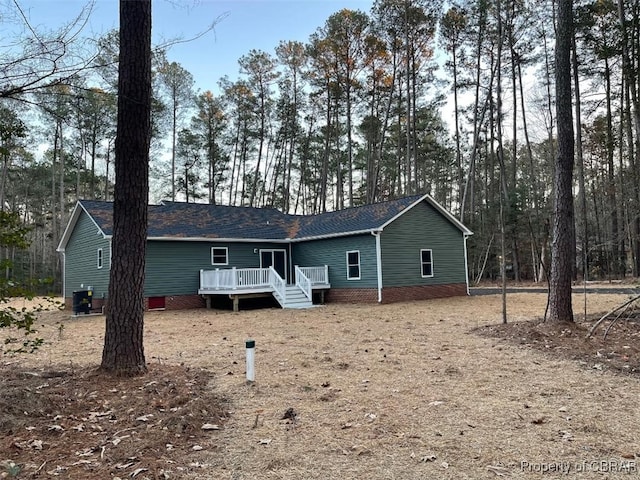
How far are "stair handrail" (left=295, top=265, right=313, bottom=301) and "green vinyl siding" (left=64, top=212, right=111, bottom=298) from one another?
22.7ft

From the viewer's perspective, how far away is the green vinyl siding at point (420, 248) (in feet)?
54.5

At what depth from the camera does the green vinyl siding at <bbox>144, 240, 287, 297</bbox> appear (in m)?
15.9

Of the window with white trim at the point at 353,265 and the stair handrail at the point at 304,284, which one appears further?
the window with white trim at the point at 353,265

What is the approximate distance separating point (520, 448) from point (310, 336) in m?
6.00

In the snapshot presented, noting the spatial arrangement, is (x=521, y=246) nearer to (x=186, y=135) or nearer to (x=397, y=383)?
(x=186, y=135)

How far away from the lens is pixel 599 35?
60.2 feet

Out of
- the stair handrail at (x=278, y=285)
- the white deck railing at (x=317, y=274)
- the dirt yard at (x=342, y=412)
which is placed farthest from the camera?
the white deck railing at (x=317, y=274)

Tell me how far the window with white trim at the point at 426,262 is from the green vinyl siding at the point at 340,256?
268cm

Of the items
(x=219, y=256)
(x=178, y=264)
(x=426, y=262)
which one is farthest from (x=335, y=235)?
(x=178, y=264)

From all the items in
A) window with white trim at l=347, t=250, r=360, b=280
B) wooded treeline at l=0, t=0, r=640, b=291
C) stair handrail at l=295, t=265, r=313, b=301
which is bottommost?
stair handrail at l=295, t=265, r=313, b=301

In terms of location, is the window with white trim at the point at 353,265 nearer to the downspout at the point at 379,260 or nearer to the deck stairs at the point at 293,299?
the downspout at the point at 379,260

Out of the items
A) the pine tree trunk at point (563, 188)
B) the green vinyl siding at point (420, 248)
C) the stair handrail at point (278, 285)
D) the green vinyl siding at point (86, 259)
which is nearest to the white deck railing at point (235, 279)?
the stair handrail at point (278, 285)

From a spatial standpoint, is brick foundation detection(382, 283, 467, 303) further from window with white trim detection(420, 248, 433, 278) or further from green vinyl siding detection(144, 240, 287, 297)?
green vinyl siding detection(144, 240, 287, 297)

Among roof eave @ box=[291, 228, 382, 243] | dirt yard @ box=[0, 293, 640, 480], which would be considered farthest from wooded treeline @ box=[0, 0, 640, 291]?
dirt yard @ box=[0, 293, 640, 480]
